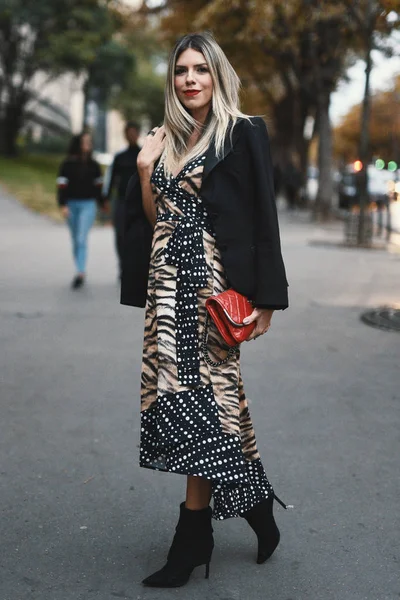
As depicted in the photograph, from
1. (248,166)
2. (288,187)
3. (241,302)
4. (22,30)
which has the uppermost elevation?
(22,30)

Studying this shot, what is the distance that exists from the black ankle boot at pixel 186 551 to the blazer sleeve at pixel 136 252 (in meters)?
0.81

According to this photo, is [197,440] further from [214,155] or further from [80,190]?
[80,190]

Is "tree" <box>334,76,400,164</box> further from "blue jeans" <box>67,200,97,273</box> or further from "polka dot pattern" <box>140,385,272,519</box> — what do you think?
"polka dot pattern" <box>140,385,272,519</box>

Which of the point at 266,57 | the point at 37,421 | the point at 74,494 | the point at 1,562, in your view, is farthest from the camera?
the point at 266,57

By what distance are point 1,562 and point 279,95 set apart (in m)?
40.9

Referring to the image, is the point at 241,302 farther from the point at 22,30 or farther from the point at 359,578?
the point at 22,30

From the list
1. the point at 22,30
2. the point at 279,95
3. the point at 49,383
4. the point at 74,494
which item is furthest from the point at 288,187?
the point at 74,494

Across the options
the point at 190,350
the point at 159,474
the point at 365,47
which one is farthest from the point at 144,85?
the point at 190,350

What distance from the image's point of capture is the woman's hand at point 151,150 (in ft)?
11.1

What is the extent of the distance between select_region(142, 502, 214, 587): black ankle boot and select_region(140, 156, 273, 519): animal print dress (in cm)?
21

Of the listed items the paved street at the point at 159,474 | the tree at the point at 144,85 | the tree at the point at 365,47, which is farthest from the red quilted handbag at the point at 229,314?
the tree at the point at 144,85

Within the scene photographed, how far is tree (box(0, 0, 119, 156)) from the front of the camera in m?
37.2

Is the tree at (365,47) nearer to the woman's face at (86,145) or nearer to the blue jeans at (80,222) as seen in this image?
the woman's face at (86,145)

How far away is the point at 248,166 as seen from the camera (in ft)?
10.7
